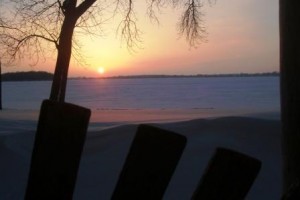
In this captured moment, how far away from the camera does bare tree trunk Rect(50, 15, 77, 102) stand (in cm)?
1822

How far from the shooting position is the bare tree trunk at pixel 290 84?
3162 mm

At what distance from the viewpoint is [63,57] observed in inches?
752

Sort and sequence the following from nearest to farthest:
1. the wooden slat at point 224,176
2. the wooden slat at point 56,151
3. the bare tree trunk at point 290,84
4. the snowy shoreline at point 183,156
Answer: the wooden slat at point 56,151
the wooden slat at point 224,176
the bare tree trunk at point 290,84
the snowy shoreline at point 183,156

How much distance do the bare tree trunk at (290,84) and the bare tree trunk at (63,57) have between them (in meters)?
15.0

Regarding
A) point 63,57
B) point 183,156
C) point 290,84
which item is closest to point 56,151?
point 290,84

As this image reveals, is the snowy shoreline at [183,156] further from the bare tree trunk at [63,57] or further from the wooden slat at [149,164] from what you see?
the bare tree trunk at [63,57]

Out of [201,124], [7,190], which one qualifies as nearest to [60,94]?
[201,124]

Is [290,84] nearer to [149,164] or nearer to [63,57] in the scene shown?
[149,164]

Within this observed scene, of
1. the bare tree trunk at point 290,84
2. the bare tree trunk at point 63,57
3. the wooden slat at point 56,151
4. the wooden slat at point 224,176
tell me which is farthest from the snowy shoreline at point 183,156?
the bare tree trunk at point 63,57

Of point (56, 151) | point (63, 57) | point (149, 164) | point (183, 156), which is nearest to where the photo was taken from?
point (56, 151)

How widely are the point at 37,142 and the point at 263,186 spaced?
23.7ft

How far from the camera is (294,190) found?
153cm

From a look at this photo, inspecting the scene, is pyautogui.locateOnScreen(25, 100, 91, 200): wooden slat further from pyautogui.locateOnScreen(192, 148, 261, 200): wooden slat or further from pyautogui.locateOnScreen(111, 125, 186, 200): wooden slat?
pyautogui.locateOnScreen(192, 148, 261, 200): wooden slat

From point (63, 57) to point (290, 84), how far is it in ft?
53.8
